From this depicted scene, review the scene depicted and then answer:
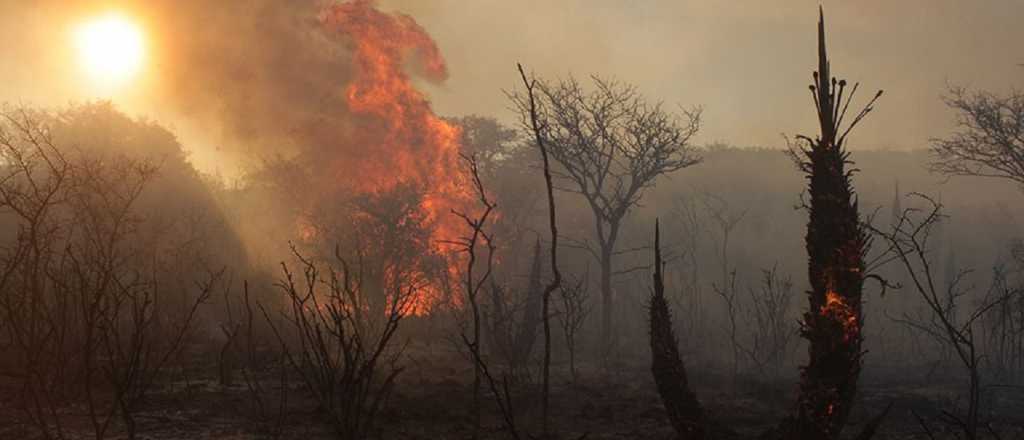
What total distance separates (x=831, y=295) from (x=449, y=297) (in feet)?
71.9

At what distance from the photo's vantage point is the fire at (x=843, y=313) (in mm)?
6738

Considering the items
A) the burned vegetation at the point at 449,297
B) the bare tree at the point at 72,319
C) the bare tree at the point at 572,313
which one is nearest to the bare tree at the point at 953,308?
the burned vegetation at the point at 449,297

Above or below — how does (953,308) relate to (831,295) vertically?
above

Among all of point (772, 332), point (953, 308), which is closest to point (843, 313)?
point (772, 332)

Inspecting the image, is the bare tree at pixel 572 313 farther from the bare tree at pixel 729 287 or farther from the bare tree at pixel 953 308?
the bare tree at pixel 953 308

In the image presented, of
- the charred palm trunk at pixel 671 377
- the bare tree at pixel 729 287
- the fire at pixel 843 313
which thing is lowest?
the charred palm trunk at pixel 671 377

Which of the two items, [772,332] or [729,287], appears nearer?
[772,332]

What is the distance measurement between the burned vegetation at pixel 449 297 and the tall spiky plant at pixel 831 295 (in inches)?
0.9

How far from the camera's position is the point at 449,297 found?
27.9m

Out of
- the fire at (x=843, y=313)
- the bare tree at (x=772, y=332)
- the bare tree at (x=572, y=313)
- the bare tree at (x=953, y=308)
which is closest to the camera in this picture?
the bare tree at (x=953, y=308)

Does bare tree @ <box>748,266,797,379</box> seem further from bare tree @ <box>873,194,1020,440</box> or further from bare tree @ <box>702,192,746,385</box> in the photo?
bare tree @ <box>873,194,1020,440</box>

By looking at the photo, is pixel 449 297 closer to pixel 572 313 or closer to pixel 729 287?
pixel 572 313

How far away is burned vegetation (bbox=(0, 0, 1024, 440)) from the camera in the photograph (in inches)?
→ 268

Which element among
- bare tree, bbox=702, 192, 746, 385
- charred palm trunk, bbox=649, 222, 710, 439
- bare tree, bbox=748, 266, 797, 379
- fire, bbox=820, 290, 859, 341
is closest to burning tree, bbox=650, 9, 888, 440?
fire, bbox=820, 290, 859, 341
